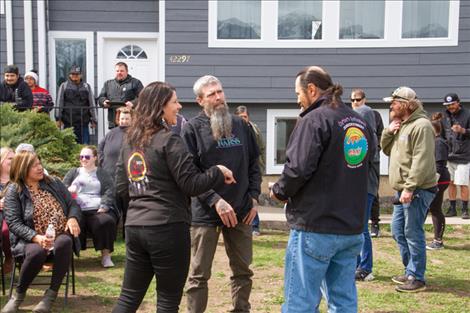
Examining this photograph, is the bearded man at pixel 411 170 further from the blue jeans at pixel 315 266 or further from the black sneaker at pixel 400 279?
the blue jeans at pixel 315 266

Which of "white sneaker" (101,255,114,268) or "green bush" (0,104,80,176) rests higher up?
"green bush" (0,104,80,176)

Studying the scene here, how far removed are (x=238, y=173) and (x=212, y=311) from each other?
131 centimetres

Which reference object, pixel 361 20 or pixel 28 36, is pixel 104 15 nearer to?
pixel 28 36

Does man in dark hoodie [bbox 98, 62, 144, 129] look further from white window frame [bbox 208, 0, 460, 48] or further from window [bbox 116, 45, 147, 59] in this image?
white window frame [bbox 208, 0, 460, 48]

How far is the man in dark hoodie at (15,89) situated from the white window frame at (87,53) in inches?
75.0

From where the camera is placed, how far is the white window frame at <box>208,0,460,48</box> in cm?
1010

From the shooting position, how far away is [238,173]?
433 centimetres

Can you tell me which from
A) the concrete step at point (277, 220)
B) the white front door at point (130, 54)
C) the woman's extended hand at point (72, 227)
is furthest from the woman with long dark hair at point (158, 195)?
the white front door at point (130, 54)

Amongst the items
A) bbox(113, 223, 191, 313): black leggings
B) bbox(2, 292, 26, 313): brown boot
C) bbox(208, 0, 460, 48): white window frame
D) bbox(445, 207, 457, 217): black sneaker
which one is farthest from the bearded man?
bbox(208, 0, 460, 48): white window frame

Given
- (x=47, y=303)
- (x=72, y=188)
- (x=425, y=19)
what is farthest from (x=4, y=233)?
(x=425, y=19)

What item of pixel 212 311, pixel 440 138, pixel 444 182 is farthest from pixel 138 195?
pixel 440 138

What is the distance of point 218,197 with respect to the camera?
4.08m

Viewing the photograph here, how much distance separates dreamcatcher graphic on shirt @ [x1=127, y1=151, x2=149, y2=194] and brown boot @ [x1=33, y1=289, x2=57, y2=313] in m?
1.87

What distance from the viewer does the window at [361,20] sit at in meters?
10.2
